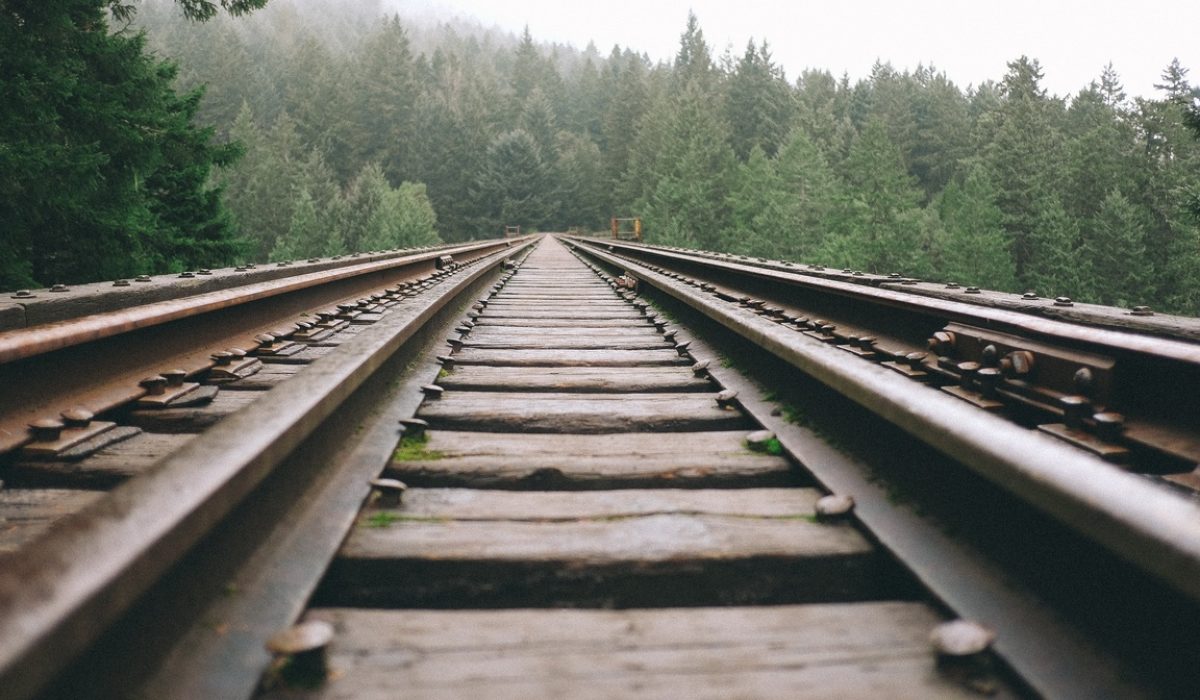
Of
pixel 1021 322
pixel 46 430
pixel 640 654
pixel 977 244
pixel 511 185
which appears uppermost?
pixel 511 185

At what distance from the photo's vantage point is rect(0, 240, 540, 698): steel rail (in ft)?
2.13

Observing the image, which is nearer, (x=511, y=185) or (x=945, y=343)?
(x=945, y=343)

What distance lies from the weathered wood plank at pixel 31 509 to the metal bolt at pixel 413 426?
76 cm

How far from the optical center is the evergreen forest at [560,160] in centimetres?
940

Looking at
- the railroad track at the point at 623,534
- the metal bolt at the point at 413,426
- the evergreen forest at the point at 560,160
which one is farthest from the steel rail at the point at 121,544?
the evergreen forest at the point at 560,160

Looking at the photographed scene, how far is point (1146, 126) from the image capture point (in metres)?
49.3

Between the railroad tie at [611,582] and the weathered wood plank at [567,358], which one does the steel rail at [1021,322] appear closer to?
the railroad tie at [611,582]

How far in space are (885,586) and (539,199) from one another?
234 ft

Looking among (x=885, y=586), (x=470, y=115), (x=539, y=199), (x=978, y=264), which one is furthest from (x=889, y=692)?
(x=470, y=115)

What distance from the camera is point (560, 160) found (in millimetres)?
79000

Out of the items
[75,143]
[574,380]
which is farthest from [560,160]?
[574,380]

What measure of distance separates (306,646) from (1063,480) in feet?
3.57

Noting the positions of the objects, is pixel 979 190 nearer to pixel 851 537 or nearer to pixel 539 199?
pixel 539 199

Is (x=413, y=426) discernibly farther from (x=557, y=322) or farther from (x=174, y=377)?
(x=557, y=322)
